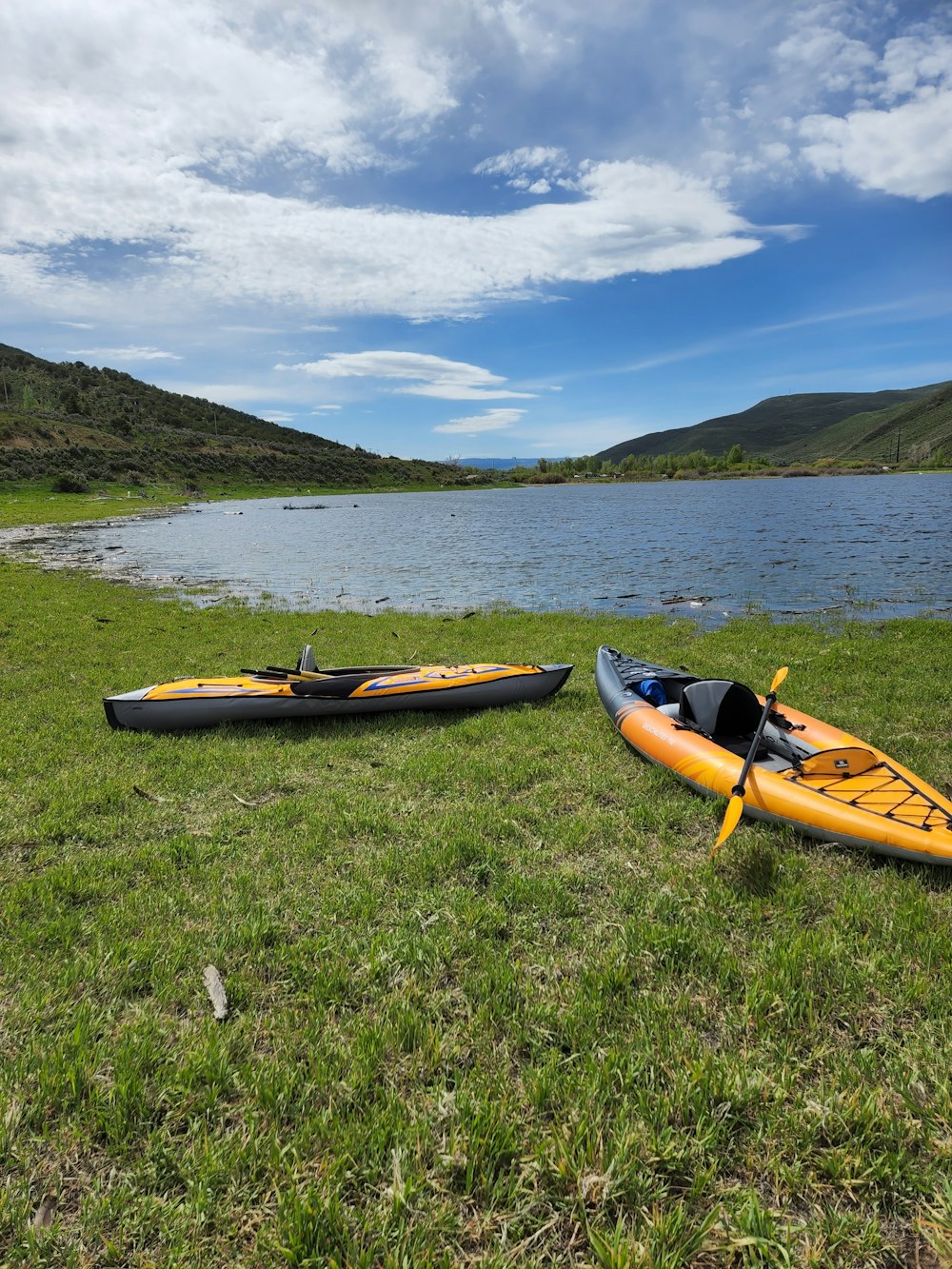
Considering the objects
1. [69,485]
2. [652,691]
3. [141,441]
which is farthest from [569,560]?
[141,441]

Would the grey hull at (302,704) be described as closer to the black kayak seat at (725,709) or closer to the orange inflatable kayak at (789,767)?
the orange inflatable kayak at (789,767)

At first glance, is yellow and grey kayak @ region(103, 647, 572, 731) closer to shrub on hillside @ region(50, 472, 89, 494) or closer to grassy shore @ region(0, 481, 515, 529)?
grassy shore @ region(0, 481, 515, 529)

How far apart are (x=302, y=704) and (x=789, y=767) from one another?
20.2 ft

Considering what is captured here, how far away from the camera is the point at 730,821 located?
199 inches

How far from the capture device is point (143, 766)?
7109mm

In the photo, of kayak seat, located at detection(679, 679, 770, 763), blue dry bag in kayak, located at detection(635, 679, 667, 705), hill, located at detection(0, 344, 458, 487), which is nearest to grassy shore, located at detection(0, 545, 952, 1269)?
kayak seat, located at detection(679, 679, 770, 763)

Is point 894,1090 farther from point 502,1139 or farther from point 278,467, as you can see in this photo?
point 278,467

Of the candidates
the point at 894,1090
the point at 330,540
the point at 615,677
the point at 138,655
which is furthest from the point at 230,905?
the point at 330,540

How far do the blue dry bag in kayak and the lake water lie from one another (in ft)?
28.1

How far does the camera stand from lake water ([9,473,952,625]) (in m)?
20.2

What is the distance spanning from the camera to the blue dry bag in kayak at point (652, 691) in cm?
856

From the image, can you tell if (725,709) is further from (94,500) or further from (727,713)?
(94,500)

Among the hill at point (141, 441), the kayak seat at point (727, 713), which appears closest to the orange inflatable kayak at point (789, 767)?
the kayak seat at point (727, 713)

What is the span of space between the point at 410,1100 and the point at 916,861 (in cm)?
426
